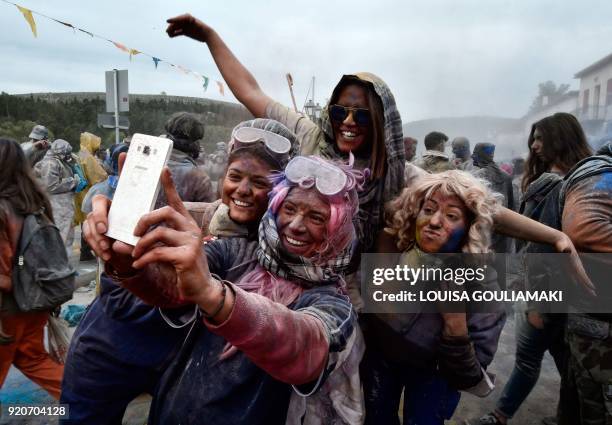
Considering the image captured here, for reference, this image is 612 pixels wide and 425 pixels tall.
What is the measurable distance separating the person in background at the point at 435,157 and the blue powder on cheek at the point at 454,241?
2.90 m

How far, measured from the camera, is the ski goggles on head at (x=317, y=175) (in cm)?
147

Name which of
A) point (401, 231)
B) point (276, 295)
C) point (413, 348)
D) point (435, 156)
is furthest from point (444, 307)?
point (435, 156)

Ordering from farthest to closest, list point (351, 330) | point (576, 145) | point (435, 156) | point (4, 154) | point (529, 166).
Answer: point (435, 156) → point (529, 166) → point (576, 145) → point (4, 154) → point (351, 330)

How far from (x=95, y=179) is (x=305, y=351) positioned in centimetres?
694

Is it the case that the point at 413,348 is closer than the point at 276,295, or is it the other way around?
the point at 276,295

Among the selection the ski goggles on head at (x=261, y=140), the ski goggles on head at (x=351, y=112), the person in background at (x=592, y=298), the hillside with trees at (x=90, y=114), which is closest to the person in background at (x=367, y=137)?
the ski goggles on head at (x=351, y=112)

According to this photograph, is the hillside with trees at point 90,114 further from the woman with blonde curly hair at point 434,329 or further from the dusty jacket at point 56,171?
the woman with blonde curly hair at point 434,329

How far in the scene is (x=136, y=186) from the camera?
0.97 meters

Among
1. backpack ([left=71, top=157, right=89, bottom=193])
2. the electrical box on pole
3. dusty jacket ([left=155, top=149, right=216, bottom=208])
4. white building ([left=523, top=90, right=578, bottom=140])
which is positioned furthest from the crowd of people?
white building ([left=523, top=90, right=578, bottom=140])

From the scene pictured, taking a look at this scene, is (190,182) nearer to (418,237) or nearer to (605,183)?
(418,237)

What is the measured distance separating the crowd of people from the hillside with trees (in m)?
11.4

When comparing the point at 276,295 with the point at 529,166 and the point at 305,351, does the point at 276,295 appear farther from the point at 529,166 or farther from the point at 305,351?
the point at 529,166

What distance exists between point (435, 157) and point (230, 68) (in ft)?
11.6

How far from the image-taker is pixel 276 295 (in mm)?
1391
